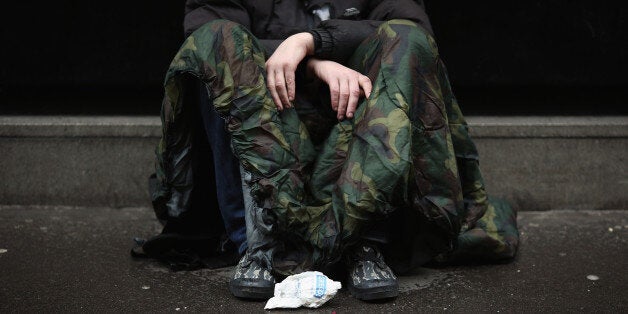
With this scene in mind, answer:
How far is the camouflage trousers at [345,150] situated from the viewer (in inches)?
90.3

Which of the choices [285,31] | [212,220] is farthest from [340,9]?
[212,220]

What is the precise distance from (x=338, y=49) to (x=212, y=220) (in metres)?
0.81

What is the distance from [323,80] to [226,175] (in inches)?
18.8

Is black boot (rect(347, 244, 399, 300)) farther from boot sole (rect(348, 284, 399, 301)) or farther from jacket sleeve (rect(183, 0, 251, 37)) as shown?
jacket sleeve (rect(183, 0, 251, 37))

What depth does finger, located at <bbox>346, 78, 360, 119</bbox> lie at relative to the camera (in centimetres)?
242

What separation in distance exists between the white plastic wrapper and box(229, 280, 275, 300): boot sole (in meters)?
0.04

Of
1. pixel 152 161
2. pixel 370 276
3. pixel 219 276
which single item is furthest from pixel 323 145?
pixel 152 161

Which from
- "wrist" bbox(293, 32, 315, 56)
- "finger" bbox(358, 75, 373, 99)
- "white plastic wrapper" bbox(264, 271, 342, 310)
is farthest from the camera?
"wrist" bbox(293, 32, 315, 56)

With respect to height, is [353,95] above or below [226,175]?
above

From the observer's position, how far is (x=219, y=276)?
263cm

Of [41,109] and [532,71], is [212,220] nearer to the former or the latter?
[41,109]

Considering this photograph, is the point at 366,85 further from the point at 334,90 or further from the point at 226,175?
the point at 226,175

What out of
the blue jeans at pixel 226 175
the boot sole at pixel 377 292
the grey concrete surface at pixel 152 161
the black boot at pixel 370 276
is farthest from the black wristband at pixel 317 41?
the grey concrete surface at pixel 152 161

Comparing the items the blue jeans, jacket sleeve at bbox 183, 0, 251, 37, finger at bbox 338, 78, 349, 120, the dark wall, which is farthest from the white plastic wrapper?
the dark wall
